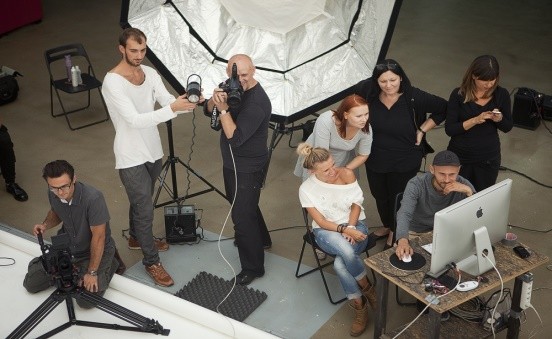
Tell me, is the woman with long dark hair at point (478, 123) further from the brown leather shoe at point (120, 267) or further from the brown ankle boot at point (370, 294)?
the brown leather shoe at point (120, 267)

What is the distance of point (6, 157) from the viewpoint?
598 centimetres

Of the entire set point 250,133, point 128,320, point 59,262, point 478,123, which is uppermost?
point 250,133

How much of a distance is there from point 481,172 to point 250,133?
1476mm

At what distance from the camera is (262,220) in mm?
5352

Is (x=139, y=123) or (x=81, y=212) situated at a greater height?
(x=139, y=123)

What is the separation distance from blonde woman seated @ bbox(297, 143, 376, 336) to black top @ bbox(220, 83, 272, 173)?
0.24 m

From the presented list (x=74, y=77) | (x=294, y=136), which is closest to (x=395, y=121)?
(x=294, y=136)

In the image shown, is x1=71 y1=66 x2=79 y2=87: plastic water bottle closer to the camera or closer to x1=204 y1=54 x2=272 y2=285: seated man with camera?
x1=204 y1=54 x2=272 y2=285: seated man with camera

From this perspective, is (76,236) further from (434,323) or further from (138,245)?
(434,323)

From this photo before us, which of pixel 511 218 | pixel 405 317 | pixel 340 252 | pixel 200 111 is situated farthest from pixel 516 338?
pixel 200 111

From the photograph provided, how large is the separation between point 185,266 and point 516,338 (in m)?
2.08

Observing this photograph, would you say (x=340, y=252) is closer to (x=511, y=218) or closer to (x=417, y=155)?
(x=417, y=155)

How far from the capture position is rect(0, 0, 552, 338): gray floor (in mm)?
5773

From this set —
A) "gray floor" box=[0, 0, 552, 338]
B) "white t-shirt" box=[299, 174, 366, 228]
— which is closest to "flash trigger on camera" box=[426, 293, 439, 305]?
"gray floor" box=[0, 0, 552, 338]
